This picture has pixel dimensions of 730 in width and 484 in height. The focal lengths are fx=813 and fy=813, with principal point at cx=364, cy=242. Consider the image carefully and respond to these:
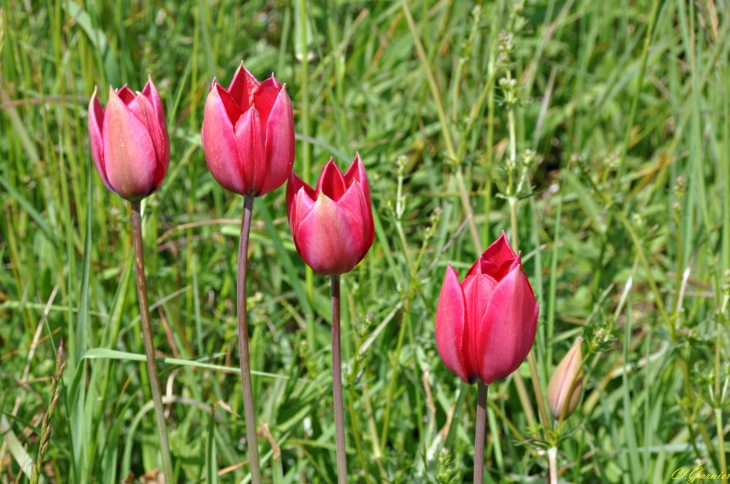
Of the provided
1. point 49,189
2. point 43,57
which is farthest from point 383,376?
point 43,57

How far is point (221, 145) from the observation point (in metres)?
1.17

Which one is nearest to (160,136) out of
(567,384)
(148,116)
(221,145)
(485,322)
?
(148,116)

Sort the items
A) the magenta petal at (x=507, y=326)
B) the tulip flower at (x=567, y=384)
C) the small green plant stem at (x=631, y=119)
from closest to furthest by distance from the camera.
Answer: the magenta petal at (x=507, y=326)
the tulip flower at (x=567, y=384)
the small green plant stem at (x=631, y=119)

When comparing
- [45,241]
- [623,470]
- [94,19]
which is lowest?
[623,470]

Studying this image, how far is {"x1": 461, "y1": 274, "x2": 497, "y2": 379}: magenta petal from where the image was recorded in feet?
3.65

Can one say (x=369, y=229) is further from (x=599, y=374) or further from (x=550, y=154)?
(x=550, y=154)

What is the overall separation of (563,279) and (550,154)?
932mm

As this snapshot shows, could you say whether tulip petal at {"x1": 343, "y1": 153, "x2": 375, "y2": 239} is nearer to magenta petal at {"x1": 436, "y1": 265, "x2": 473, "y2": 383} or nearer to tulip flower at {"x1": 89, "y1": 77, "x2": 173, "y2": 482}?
magenta petal at {"x1": 436, "y1": 265, "x2": 473, "y2": 383}

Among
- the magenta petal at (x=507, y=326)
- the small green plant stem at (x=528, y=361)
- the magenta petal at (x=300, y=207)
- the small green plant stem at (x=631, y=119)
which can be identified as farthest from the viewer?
the small green plant stem at (x=631, y=119)

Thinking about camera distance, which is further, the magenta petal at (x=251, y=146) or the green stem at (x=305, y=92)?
the green stem at (x=305, y=92)

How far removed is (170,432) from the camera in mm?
1995

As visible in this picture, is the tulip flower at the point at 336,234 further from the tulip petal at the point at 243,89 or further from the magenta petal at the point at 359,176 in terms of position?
the tulip petal at the point at 243,89

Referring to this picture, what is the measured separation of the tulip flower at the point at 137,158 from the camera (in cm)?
122

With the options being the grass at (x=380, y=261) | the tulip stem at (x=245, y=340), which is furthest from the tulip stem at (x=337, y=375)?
the grass at (x=380, y=261)
